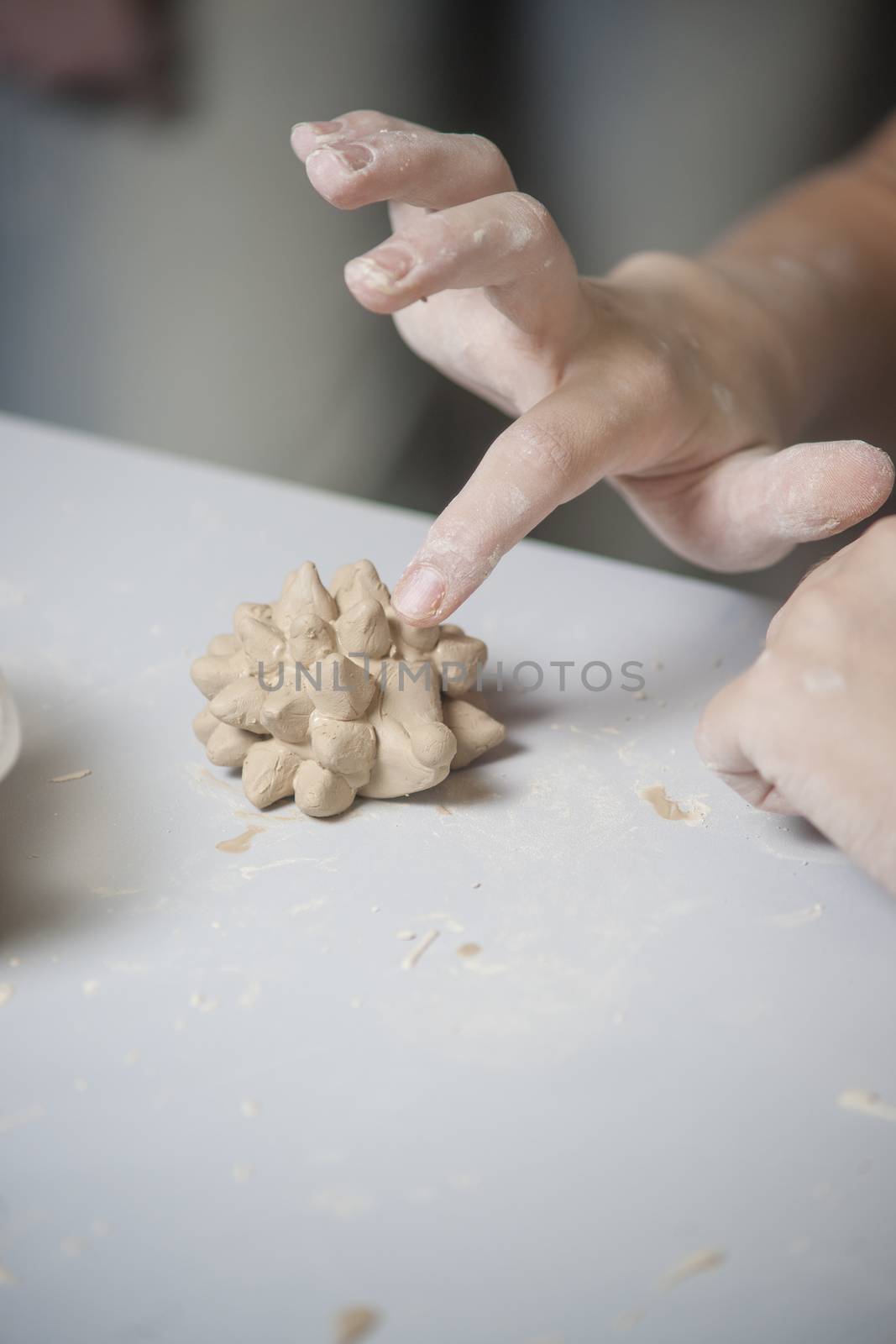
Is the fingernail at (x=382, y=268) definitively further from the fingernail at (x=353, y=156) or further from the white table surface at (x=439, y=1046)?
the white table surface at (x=439, y=1046)

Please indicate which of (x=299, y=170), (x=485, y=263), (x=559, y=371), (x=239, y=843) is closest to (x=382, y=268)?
(x=485, y=263)

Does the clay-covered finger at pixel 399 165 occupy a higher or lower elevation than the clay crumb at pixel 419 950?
higher

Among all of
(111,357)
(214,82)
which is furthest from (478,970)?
(214,82)

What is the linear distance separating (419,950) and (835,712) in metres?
0.25

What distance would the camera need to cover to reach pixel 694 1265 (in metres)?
0.48

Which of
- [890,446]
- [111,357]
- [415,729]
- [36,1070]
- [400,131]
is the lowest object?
[111,357]

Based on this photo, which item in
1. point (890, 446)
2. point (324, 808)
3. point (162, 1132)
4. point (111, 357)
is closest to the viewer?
point (162, 1132)

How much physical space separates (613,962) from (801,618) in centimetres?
21

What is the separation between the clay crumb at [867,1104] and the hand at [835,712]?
0.10 meters

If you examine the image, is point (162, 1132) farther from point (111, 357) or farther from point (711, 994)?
point (111, 357)

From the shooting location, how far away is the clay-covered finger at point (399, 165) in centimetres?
64

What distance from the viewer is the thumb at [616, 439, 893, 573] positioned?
711 mm

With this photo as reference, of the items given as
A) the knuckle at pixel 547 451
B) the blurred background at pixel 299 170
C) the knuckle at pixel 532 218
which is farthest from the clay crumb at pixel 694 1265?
the blurred background at pixel 299 170

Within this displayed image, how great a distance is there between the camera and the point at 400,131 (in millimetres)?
692
